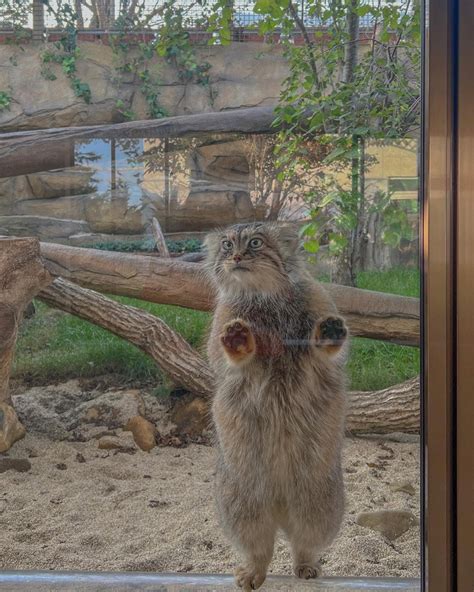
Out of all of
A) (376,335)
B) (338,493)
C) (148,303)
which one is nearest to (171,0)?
(148,303)

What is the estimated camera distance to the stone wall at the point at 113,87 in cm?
148

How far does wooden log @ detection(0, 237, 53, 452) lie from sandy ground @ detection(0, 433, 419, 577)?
0.05 metres

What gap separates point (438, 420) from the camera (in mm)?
1369

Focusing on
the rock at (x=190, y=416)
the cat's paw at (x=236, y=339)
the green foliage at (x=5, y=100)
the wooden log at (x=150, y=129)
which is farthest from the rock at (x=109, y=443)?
the green foliage at (x=5, y=100)

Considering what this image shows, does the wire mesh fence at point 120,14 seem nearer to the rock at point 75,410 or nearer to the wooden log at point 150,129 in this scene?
the wooden log at point 150,129

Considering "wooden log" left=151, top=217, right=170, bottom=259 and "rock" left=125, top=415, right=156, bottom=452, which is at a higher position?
"wooden log" left=151, top=217, right=170, bottom=259

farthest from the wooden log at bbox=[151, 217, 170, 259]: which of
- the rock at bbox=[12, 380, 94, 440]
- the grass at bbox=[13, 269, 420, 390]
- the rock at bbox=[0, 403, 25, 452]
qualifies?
the rock at bbox=[0, 403, 25, 452]

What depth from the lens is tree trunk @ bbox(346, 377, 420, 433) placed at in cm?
146

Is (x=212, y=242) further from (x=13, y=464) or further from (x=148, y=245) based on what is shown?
(x=13, y=464)

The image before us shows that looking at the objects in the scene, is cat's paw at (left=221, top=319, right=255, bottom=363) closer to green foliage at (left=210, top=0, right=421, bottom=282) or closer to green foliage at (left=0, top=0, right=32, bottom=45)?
green foliage at (left=210, top=0, right=421, bottom=282)

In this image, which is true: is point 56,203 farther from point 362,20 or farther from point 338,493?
point 338,493

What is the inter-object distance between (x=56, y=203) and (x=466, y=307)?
0.91 m

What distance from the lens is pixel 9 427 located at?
1.52 m

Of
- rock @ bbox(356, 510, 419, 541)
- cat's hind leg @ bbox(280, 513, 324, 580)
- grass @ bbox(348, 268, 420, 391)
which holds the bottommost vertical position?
cat's hind leg @ bbox(280, 513, 324, 580)
